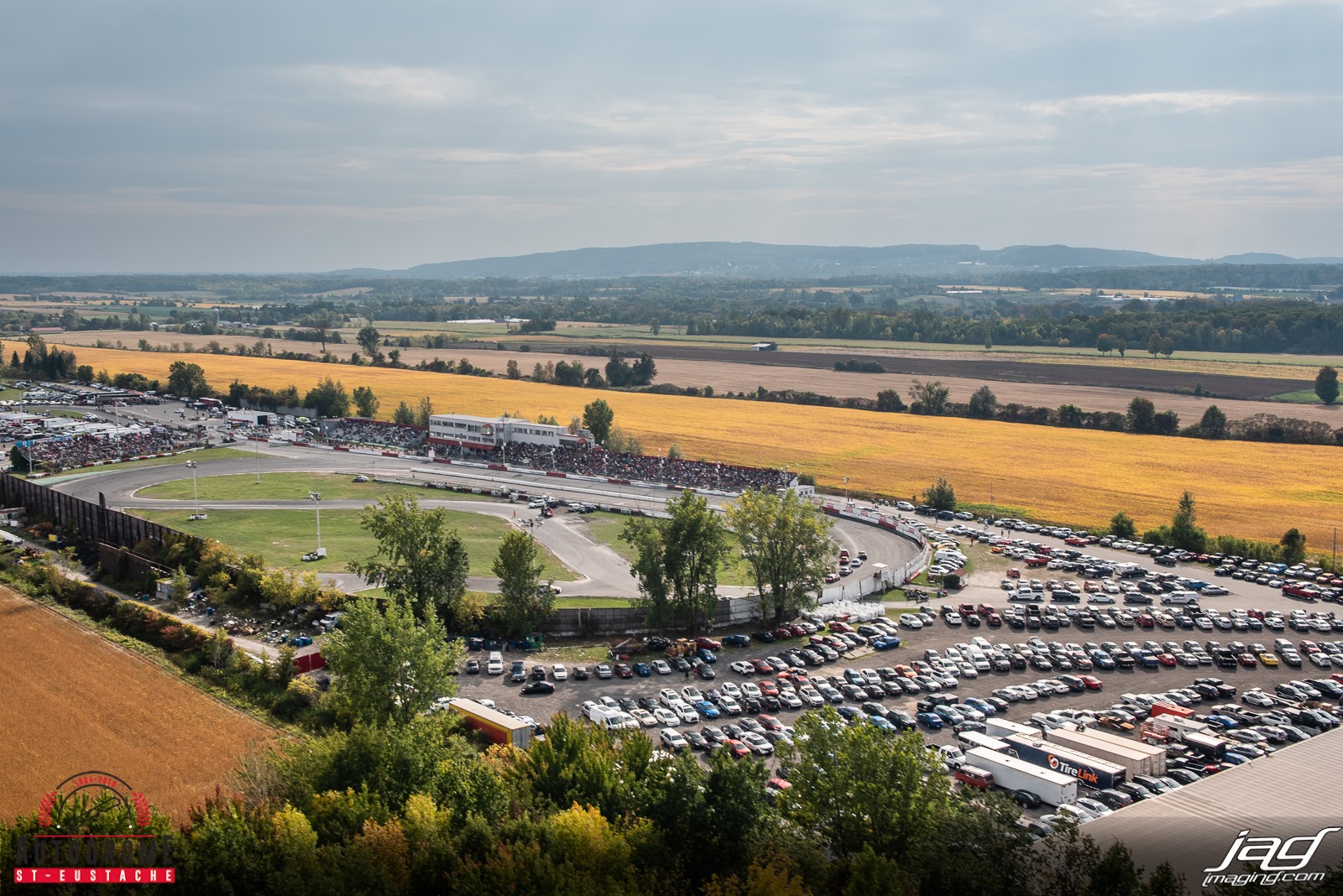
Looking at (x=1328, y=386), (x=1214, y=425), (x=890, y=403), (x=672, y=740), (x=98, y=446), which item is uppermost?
(x=1328, y=386)

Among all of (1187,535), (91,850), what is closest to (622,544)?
(1187,535)

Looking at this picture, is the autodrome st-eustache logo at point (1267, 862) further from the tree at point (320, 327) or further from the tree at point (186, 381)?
the tree at point (320, 327)

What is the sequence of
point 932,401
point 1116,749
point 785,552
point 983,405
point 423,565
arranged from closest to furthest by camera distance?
point 1116,749, point 423,565, point 785,552, point 983,405, point 932,401

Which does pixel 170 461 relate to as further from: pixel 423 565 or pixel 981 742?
pixel 981 742

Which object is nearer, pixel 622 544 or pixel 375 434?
pixel 622 544

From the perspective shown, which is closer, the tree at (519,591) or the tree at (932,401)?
the tree at (519,591)

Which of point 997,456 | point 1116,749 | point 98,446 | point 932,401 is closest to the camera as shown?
point 1116,749

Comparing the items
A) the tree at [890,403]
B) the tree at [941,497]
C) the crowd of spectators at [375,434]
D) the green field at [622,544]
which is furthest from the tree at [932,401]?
the green field at [622,544]
